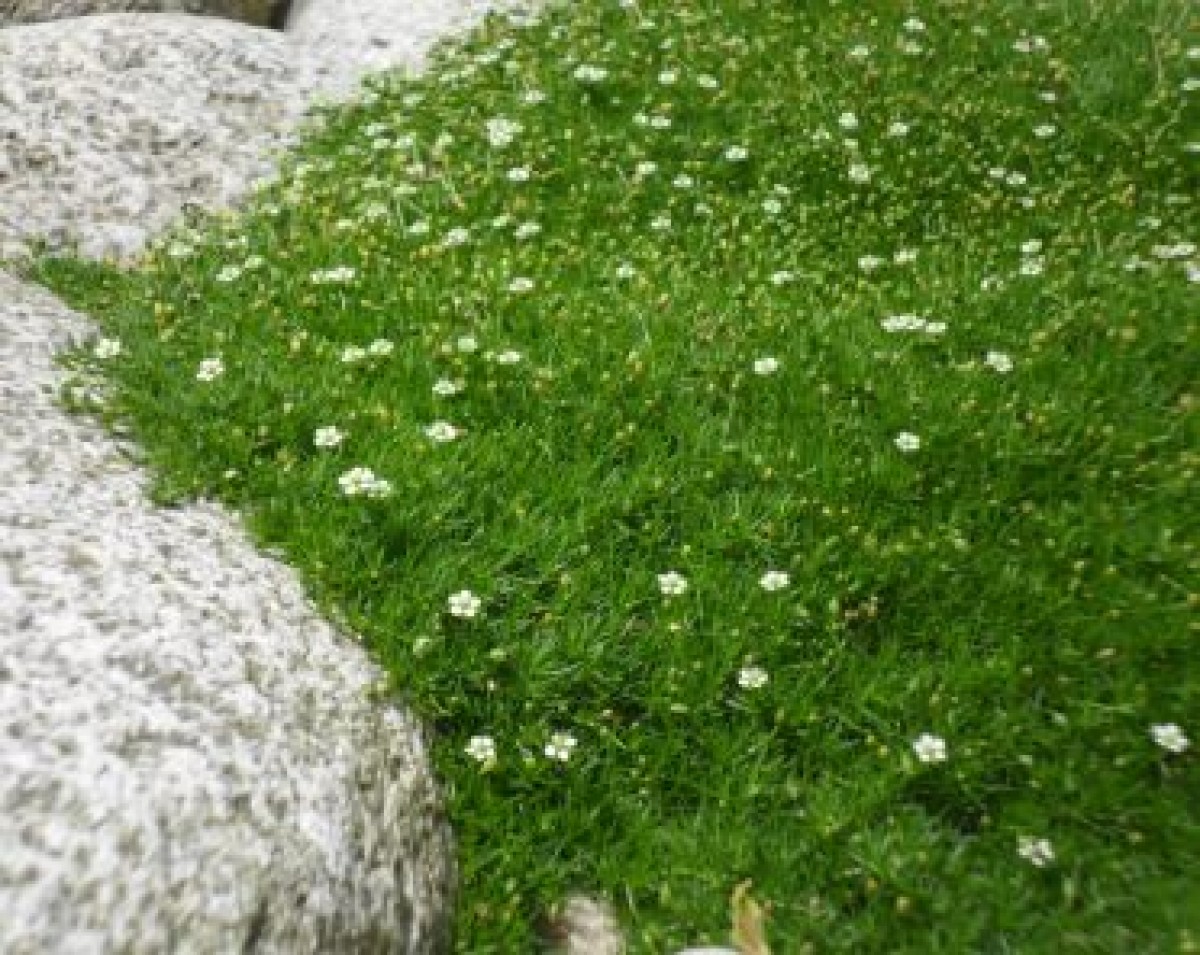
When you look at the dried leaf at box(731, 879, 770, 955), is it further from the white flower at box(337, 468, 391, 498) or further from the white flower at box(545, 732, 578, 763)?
the white flower at box(337, 468, 391, 498)

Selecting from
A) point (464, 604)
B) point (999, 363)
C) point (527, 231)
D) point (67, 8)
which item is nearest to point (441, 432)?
point (464, 604)

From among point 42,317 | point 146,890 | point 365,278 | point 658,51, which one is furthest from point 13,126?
point 146,890

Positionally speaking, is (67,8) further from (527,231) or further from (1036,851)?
(1036,851)

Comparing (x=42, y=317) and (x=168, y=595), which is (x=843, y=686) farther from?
(x=42, y=317)

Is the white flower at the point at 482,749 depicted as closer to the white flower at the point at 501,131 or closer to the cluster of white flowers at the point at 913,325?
the cluster of white flowers at the point at 913,325

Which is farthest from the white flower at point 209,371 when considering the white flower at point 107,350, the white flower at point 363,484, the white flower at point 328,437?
the white flower at point 363,484

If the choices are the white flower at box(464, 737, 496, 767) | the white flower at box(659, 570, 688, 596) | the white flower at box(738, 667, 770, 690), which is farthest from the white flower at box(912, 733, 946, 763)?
the white flower at box(464, 737, 496, 767)

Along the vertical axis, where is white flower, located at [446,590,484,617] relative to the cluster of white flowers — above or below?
below
